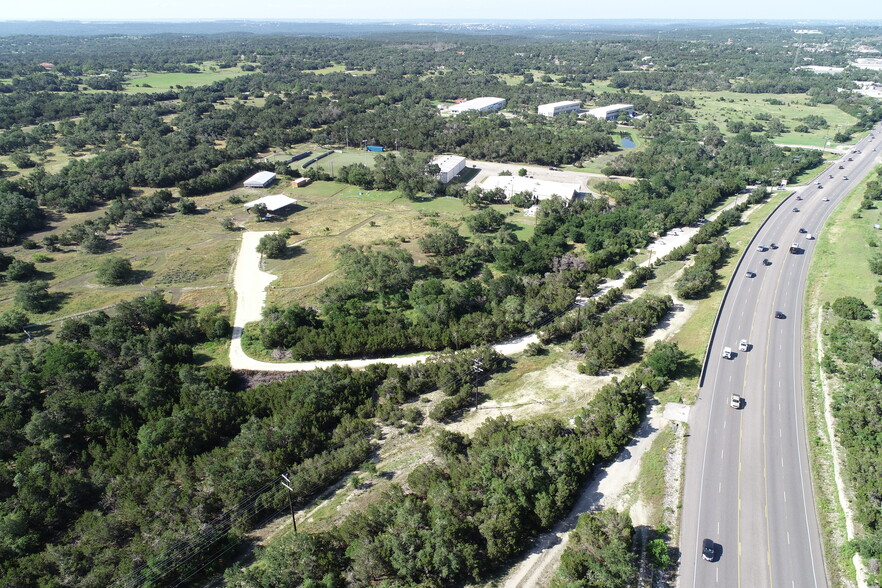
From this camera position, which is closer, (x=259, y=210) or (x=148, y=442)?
(x=148, y=442)

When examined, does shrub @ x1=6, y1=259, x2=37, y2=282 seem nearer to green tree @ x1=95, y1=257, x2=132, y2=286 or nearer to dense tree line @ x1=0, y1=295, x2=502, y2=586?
green tree @ x1=95, y1=257, x2=132, y2=286

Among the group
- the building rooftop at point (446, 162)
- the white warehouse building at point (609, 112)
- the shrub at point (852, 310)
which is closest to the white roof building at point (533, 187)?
the building rooftop at point (446, 162)

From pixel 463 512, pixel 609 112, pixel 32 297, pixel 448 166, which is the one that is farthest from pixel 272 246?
pixel 609 112

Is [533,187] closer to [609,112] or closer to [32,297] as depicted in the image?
[32,297]

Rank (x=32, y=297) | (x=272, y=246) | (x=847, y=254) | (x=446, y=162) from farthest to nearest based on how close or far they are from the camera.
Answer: (x=446, y=162) → (x=272, y=246) → (x=847, y=254) → (x=32, y=297)

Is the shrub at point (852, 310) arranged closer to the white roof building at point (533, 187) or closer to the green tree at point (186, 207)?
the white roof building at point (533, 187)
